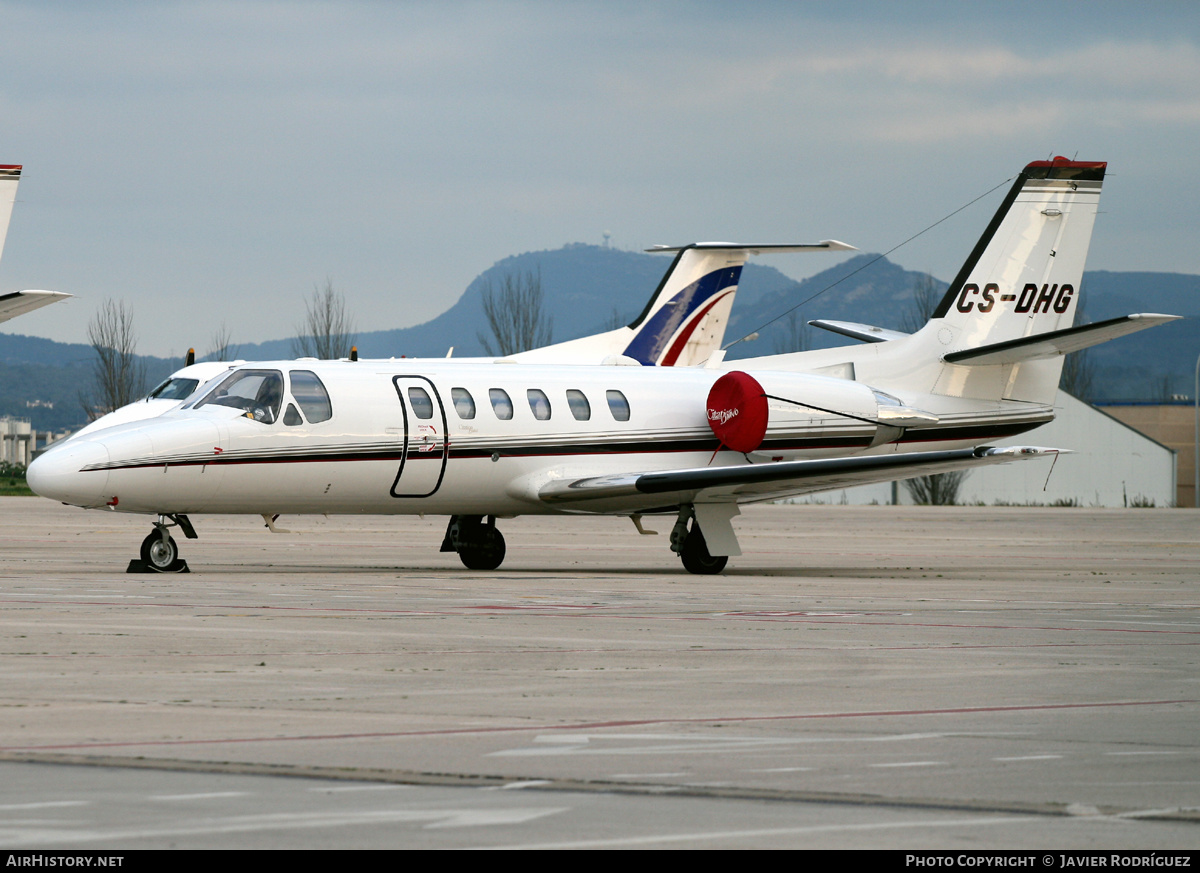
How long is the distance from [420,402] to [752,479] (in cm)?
468

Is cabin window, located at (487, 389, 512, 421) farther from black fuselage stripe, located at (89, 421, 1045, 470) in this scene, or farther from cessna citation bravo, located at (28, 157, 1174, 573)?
black fuselage stripe, located at (89, 421, 1045, 470)

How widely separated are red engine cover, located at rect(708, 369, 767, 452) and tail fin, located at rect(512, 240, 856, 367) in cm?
1537

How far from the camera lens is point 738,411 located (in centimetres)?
2302

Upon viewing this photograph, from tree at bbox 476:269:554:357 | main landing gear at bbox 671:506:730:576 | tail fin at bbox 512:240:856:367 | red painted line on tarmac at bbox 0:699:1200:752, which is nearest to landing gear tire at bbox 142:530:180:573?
main landing gear at bbox 671:506:730:576

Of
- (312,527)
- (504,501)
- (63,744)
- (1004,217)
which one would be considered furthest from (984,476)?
(63,744)

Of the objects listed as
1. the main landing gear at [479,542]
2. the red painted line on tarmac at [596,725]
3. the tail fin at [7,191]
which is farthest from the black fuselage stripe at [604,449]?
the red painted line on tarmac at [596,725]

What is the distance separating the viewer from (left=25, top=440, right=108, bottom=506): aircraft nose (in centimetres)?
1831

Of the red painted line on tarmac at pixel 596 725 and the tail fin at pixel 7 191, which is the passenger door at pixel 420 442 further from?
the red painted line on tarmac at pixel 596 725

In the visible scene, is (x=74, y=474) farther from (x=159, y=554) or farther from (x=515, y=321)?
(x=515, y=321)

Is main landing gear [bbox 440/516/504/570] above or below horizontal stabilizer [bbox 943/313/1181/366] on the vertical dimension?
below

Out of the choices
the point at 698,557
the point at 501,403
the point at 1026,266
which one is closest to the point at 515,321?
the point at 1026,266

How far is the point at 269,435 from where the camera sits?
19.9 m

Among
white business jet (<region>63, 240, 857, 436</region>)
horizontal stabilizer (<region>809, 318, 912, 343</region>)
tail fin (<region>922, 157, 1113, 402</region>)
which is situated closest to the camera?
tail fin (<region>922, 157, 1113, 402</region>)

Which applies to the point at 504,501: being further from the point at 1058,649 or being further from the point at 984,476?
the point at 984,476
